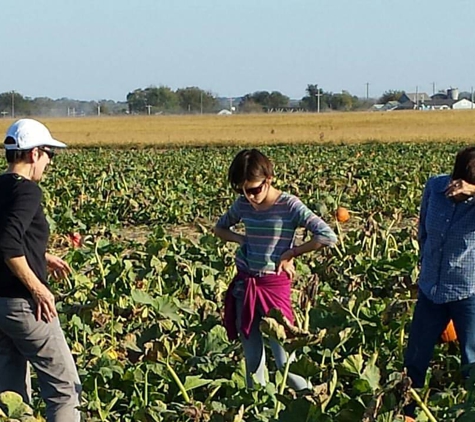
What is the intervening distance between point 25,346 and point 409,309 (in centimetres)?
204

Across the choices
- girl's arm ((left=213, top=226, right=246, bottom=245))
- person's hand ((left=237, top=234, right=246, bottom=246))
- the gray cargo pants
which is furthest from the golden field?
the gray cargo pants

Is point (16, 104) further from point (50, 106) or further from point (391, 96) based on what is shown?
point (391, 96)

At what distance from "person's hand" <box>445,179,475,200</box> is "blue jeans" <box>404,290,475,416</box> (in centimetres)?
50

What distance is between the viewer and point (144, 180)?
17.9 m

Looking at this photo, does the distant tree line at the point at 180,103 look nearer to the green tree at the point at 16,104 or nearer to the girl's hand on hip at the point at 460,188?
the green tree at the point at 16,104

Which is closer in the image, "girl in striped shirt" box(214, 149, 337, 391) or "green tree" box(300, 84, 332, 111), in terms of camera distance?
"girl in striped shirt" box(214, 149, 337, 391)

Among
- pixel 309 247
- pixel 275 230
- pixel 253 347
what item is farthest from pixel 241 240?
pixel 253 347

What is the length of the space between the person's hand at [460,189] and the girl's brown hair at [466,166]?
2cm

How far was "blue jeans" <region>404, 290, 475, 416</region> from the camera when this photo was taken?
466 centimetres

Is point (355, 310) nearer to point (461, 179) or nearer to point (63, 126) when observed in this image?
point (461, 179)

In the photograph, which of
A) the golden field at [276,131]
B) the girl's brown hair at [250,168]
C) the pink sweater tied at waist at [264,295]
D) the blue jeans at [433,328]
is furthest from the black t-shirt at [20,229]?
the golden field at [276,131]

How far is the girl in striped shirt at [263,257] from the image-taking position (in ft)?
15.7

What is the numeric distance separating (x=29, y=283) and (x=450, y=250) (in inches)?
74.3

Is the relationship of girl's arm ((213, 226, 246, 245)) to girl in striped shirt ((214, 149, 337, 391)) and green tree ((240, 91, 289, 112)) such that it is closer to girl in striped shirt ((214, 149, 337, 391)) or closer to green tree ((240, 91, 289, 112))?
girl in striped shirt ((214, 149, 337, 391))
